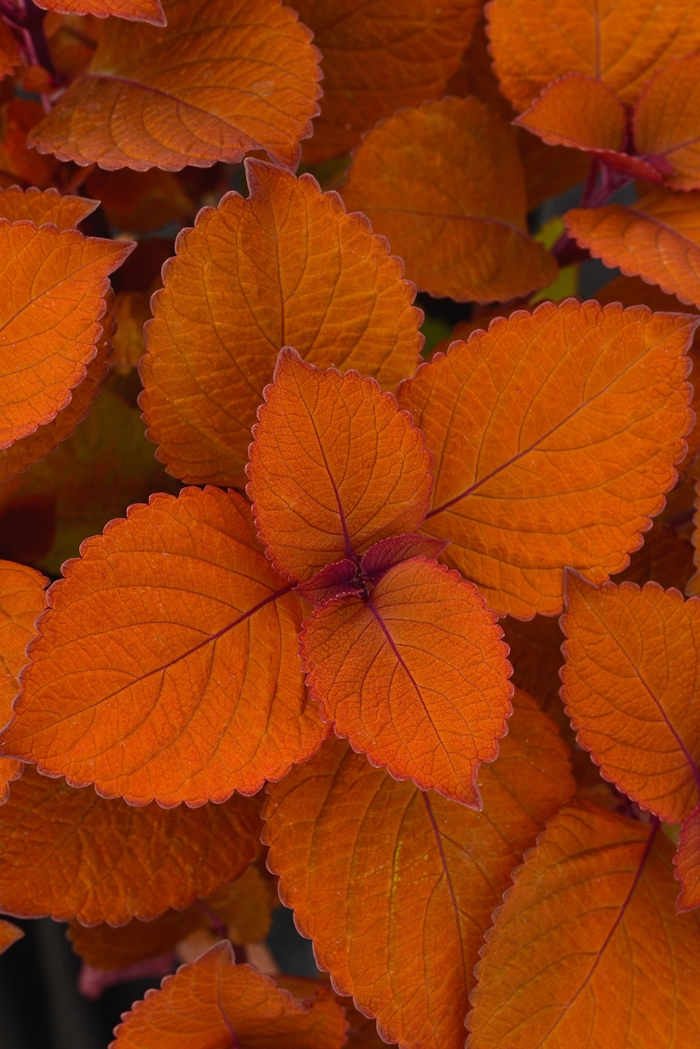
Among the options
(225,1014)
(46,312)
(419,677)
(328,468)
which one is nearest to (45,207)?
(46,312)

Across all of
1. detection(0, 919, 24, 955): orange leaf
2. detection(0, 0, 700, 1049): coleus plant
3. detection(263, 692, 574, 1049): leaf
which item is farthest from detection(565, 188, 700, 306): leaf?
detection(0, 919, 24, 955): orange leaf

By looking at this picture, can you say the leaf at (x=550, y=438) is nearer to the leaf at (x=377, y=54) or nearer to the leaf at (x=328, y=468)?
A: the leaf at (x=328, y=468)

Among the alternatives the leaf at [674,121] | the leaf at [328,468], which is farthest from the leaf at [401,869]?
the leaf at [674,121]

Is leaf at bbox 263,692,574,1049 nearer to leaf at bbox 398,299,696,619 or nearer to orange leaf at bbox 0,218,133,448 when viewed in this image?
leaf at bbox 398,299,696,619

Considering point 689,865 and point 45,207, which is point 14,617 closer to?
point 45,207

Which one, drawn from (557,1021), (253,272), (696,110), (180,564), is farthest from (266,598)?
(696,110)
